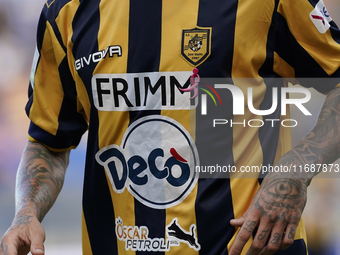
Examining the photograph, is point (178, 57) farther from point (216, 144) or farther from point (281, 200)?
point (281, 200)

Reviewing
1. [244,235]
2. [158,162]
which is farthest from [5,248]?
[244,235]

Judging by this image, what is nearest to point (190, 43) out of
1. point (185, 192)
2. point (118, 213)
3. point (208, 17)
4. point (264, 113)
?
point (208, 17)

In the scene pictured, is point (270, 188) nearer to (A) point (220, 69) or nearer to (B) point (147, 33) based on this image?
(A) point (220, 69)

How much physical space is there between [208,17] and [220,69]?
14cm

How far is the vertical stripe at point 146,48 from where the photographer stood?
0.90 m

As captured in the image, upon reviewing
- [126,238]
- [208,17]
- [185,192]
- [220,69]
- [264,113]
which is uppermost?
[208,17]

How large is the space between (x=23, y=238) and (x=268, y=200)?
59cm

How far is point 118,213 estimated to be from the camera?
3.13 ft

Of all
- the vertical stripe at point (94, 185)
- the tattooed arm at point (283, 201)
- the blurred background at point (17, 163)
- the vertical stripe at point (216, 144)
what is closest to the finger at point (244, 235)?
the tattooed arm at point (283, 201)

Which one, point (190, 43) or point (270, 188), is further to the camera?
point (190, 43)

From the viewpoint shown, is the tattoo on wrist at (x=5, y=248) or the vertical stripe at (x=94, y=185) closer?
the tattoo on wrist at (x=5, y=248)

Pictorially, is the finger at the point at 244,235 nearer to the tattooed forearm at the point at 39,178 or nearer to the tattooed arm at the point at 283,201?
the tattooed arm at the point at 283,201

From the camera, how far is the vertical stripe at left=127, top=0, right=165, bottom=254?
2.95 feet

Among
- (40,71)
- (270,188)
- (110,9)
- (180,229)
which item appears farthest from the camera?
(40,71)
